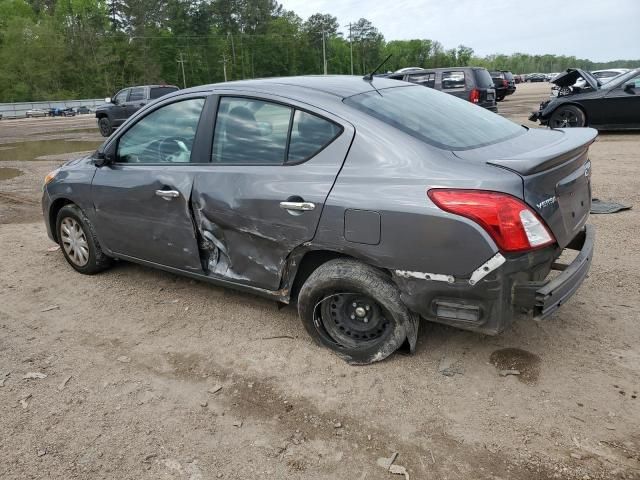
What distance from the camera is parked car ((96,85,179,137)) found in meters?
19.2

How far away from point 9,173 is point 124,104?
9232mm

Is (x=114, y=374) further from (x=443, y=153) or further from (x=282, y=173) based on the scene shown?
(x=443, y=153)

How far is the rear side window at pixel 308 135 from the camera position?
3.06 m

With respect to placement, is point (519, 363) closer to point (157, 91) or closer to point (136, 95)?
point (157, 91)

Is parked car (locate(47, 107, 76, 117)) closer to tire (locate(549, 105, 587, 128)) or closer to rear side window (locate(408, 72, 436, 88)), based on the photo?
rear side window (locate(408, 72, 436, 88))

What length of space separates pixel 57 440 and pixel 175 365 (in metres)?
0.80

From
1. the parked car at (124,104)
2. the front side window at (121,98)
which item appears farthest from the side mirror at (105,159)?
the front side window at (121,98)

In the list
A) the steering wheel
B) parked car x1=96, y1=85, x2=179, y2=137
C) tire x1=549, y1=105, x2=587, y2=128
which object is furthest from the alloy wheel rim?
parked car x1=96, y1=85, x2=179, y2=137

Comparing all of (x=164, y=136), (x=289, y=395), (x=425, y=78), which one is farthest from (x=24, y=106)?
(x=289, y=395)

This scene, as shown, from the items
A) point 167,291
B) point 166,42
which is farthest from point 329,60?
point 167,291

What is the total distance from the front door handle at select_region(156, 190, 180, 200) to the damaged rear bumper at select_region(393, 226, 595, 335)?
1678 millimetres

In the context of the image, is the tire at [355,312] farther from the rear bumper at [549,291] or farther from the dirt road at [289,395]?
the rear bumper at [549,291]

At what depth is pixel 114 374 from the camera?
318 cm

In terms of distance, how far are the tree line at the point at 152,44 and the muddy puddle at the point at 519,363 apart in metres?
83.9
